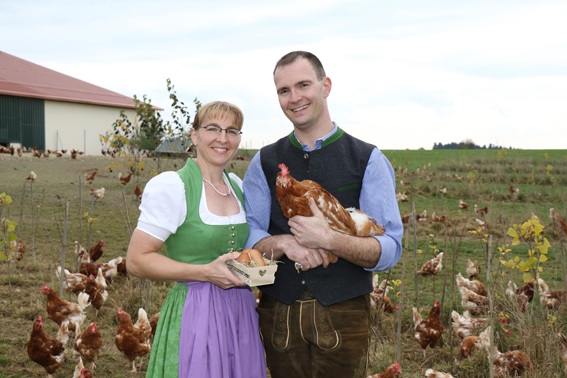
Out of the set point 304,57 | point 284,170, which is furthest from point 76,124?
point 284,170

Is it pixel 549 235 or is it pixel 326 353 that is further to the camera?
pixel 549 235

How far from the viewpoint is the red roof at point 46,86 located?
29.5m

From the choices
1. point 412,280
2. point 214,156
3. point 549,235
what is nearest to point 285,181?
point 214,156

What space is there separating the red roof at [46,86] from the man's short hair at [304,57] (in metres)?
30.9

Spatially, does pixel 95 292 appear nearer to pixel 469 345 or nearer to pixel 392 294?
pixel 392 294

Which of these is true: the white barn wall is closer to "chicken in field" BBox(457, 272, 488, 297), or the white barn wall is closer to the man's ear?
"chicken in field" BBox(457, 272, 488, 297)

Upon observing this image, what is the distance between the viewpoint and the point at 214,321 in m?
2.19

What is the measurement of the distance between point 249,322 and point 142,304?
10.6ft

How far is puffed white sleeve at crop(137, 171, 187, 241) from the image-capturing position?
205cm

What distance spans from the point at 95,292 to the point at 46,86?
3353cm

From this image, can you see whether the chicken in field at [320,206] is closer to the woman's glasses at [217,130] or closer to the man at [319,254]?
the man at [319,254]

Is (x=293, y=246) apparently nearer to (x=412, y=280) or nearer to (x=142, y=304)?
(x=142, y=304)

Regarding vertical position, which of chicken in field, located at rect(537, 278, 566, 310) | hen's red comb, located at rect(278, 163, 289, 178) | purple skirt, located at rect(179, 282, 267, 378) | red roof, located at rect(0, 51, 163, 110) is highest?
red roof, located at rect(0, 51, 163, 110)

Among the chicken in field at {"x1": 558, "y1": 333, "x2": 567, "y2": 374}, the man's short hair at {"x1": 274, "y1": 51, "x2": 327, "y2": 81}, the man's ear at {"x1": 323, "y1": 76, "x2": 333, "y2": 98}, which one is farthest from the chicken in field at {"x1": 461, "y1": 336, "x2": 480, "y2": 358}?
the man's short hair at {"x1": 274, "y1": 51, "x2": 327, "y2": 81}
